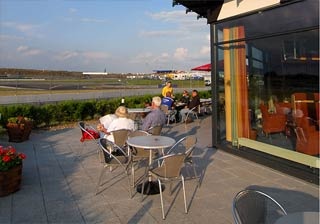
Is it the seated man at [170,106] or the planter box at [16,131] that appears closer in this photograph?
the planter box at [16,131]

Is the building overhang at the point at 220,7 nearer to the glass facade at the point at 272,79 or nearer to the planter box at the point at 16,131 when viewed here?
the glass facade at the point at 272,79

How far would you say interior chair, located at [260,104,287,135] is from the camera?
5867 millimetres

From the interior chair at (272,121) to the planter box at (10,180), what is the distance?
4363 millimetres

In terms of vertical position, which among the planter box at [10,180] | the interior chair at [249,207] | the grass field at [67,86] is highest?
the grass field at [67,86]

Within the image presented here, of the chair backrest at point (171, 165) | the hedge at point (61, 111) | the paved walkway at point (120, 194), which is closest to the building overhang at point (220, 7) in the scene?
the paved walkway at point (120, 194)

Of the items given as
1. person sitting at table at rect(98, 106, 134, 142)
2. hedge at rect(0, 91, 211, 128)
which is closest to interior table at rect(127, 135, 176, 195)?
person sitting at table at rect(98, 106, 134, 142)

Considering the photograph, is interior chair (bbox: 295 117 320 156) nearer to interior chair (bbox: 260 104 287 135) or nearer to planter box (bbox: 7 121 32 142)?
interior chair (bbox: 260 104 287 135)

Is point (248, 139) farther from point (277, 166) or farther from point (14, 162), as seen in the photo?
point (14, 162)

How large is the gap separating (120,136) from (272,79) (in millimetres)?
2864

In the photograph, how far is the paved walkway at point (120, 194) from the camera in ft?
12.6

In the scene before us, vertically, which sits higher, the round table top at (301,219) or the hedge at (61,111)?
the hedge at (61,111)

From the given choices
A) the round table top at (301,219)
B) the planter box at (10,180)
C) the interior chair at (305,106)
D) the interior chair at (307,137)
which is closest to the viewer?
the round table top at (301,219)

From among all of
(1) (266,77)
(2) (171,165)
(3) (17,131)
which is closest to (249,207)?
(2) (171,165)

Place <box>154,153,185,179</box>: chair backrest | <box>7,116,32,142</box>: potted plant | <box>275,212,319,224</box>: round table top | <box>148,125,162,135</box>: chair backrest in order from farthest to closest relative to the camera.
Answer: <box>7,116,32,142</box>: potted plant
<box>148,125,162,135</box>: chair backrest
<box>154,153,185,179</box>: chair backrest
<box>275,212,319,224</box>: round table top
